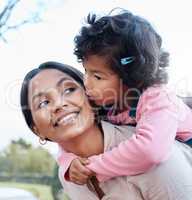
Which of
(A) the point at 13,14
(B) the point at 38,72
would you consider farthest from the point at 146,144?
(A) the point at 13,14

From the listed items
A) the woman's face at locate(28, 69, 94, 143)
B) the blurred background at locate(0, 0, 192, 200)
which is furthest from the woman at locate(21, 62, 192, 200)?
the blurred background at locate(0, 0, 192, 200)

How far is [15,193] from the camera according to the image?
4.75 feet

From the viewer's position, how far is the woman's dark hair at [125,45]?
710 millimetres

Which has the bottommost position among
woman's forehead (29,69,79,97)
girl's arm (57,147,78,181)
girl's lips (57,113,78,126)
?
girl's arm (57,147,78,181)

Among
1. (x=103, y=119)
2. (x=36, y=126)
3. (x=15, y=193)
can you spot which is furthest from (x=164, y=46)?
(x=15, y=193)

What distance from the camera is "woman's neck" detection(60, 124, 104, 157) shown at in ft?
2.38

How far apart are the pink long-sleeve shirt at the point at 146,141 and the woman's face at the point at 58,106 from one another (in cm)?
7

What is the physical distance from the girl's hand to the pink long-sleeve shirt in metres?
0.01

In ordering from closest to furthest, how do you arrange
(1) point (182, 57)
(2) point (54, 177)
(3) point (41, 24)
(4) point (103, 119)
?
(4) point (103, 119) < (1) point (182, 57) < (2) point (54, 177) < (3) point (41, 24)

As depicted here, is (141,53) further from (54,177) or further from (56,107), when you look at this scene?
(54,177)

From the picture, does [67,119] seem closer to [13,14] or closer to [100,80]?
[100,80]

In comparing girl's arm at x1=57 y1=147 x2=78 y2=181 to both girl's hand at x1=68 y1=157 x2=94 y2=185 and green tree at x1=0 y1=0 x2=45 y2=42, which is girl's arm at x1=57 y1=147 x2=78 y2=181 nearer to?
girl's hand at x1=68 y1=157 x2=94 y2=185

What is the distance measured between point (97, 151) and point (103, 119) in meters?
0.07

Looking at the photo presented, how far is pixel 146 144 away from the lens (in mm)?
656
